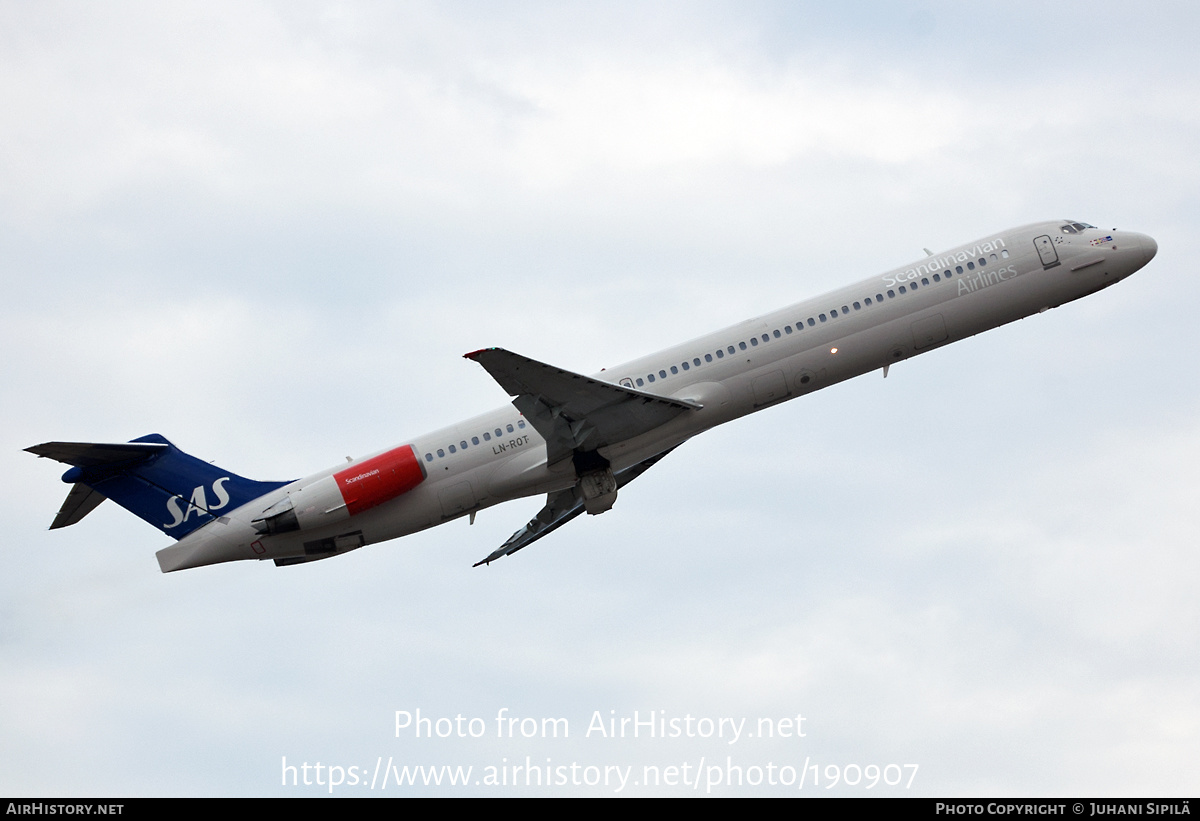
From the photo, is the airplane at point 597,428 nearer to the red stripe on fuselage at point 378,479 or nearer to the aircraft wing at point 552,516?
the red stripe on fuselage at point 378,479

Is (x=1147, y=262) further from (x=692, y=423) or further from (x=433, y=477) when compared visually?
(x=433, y=477)

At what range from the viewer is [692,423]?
124 feet

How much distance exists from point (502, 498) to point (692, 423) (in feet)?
21.2

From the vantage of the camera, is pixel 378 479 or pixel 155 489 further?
pixel 155 489

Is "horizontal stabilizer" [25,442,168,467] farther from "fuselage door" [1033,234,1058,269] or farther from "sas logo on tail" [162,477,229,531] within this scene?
"fuselage door" [1033,234,1058,269]

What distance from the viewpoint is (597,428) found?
37.5 m

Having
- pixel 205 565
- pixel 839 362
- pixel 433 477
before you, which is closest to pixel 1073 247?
pixel 839 362

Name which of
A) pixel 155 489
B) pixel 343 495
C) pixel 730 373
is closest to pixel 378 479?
pixel 343 495

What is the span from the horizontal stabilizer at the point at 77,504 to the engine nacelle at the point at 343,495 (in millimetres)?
5612

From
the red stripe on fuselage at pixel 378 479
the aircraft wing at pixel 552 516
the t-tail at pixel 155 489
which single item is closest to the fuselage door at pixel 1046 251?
the aircraft wing at pixel 552 516

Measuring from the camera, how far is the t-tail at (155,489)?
38.7 metres

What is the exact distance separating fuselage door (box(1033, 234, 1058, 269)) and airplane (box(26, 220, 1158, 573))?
0.05 meters

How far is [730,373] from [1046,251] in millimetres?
11214

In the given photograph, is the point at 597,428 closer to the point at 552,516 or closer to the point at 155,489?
the point at 552,516
